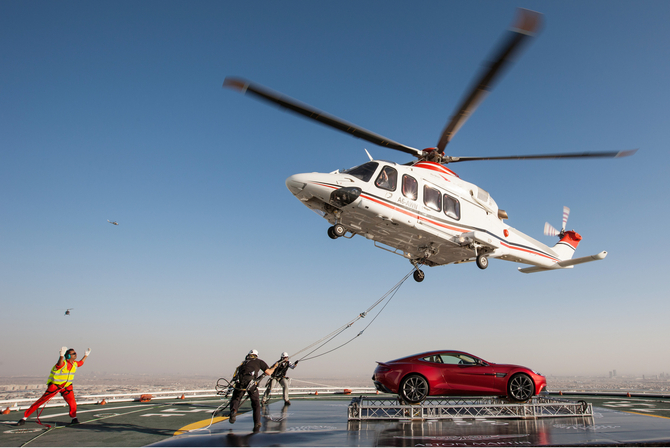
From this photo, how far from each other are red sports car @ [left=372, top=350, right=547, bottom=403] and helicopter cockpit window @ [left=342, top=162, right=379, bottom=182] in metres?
5.37

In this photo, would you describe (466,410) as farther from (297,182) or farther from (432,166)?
(432,166)

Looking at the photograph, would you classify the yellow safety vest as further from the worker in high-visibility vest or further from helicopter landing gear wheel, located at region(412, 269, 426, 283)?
helicopter landing gear wheel, located at region(412, 269, 426, 283)

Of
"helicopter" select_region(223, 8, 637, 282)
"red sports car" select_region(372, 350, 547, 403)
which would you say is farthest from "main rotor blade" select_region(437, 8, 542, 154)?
"red sports car" select_region(372, 350, 547, 403)

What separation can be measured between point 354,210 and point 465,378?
5.46 metres

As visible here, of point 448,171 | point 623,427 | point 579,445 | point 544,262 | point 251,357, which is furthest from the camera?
point 544,262

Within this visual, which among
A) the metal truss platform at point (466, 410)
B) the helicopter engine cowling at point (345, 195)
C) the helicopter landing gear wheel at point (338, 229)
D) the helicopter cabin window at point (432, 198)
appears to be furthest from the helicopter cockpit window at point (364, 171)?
the metal truss platform at point (466, 410)

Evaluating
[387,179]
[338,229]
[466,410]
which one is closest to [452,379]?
[466,410]

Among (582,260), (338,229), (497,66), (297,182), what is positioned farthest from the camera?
(582,260)

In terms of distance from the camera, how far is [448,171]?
47.3ft

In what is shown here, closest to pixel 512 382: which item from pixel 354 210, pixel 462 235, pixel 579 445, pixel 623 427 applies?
pixel 623 427

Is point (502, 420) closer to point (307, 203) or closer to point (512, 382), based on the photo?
point (512, 382)

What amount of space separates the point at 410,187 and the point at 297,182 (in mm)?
3668

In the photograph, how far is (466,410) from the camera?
965cm

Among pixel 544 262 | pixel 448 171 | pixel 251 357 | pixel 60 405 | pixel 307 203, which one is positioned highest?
pixel 448 171
